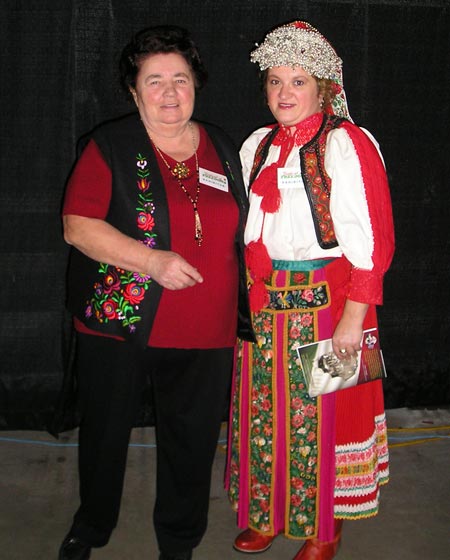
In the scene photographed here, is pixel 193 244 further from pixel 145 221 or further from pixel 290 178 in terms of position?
pixel 290 178

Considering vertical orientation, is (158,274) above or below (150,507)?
above

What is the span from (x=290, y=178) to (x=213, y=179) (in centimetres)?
21

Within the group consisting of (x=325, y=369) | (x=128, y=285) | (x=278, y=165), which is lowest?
(x=325, y=369)

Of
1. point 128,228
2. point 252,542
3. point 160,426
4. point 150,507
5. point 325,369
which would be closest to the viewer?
point 128,228

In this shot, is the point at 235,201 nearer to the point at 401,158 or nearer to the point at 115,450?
the point at 115,450

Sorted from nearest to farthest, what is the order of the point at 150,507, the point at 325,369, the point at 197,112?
the point at 325,369
the point at 150,507
the point at 197,112

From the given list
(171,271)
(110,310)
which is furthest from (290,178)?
(110,310)

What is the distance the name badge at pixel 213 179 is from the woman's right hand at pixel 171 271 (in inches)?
9.9

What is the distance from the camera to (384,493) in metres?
2.34

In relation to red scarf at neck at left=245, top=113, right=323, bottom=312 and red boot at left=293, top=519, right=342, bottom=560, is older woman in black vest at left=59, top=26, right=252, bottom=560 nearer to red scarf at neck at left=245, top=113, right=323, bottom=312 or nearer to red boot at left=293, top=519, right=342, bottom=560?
red scarf at neck at left=245, top=113, right=323, bottom=312

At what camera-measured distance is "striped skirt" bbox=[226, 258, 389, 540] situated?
175cm

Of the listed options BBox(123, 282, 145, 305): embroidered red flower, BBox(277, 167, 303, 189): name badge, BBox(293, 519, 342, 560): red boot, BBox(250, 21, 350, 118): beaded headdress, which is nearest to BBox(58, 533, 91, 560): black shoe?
BBox(293, 519, 342, 560): red boot

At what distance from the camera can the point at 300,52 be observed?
5.33 feet

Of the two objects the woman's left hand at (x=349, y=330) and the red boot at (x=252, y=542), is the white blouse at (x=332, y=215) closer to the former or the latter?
the woman's left hand at (x=349, y=330)
